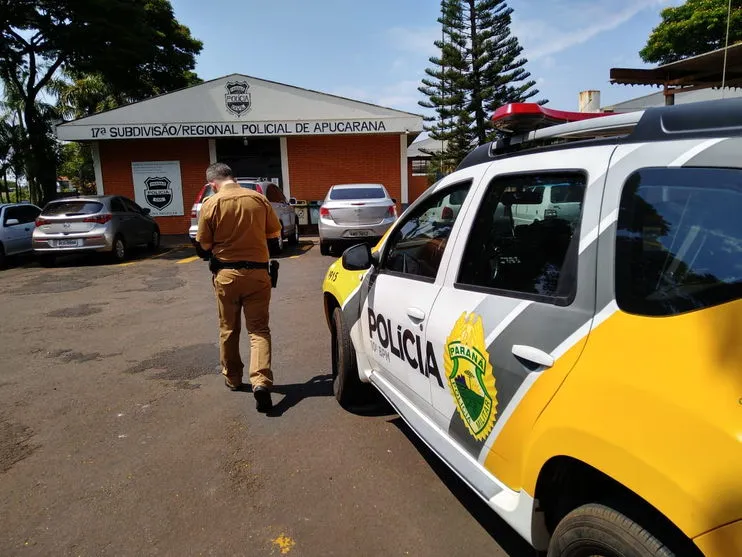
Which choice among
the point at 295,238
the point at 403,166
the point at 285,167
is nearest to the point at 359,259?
the point at 295,238

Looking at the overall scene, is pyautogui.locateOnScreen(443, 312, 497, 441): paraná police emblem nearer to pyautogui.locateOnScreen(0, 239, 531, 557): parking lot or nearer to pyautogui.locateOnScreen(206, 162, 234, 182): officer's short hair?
pyautogui.locateOnScreen(0, 239, 531, 557): parking lot

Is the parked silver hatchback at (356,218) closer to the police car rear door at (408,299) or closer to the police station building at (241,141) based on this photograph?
the police station building at (241,141)

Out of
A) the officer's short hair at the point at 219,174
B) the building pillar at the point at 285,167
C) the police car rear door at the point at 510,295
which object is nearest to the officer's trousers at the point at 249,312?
the officer's short hair at the point at 219,174

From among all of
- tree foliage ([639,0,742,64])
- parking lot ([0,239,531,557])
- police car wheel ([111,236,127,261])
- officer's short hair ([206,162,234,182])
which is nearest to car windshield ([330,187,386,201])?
police car wheel ([111,236,127,261])

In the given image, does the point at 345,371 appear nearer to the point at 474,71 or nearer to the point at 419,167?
the point at 474,71

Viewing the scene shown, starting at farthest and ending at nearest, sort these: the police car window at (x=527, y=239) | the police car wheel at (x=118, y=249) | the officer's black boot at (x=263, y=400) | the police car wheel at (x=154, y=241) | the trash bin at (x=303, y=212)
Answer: the trash bin at (x=303, y=212), the police car wheel at (x=154, y=241), the police car wheel at (x=118, y=249), the officer's black boot at (x=263, y=400), the police car window at (x=527, y=239)

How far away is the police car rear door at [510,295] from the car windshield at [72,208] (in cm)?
1173

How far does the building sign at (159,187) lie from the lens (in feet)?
62.5

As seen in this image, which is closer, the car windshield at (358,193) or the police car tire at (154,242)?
the car windshield at (358,193)

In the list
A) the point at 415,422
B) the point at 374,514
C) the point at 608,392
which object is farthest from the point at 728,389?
the point at 374,514

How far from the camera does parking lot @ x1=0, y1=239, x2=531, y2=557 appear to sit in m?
2.60

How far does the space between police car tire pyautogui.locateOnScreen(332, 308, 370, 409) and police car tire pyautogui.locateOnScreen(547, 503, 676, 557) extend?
2.19m

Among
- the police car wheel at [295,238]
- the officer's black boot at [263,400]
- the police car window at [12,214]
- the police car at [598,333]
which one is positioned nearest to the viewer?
the police car at [598,333]

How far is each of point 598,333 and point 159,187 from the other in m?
19.8
